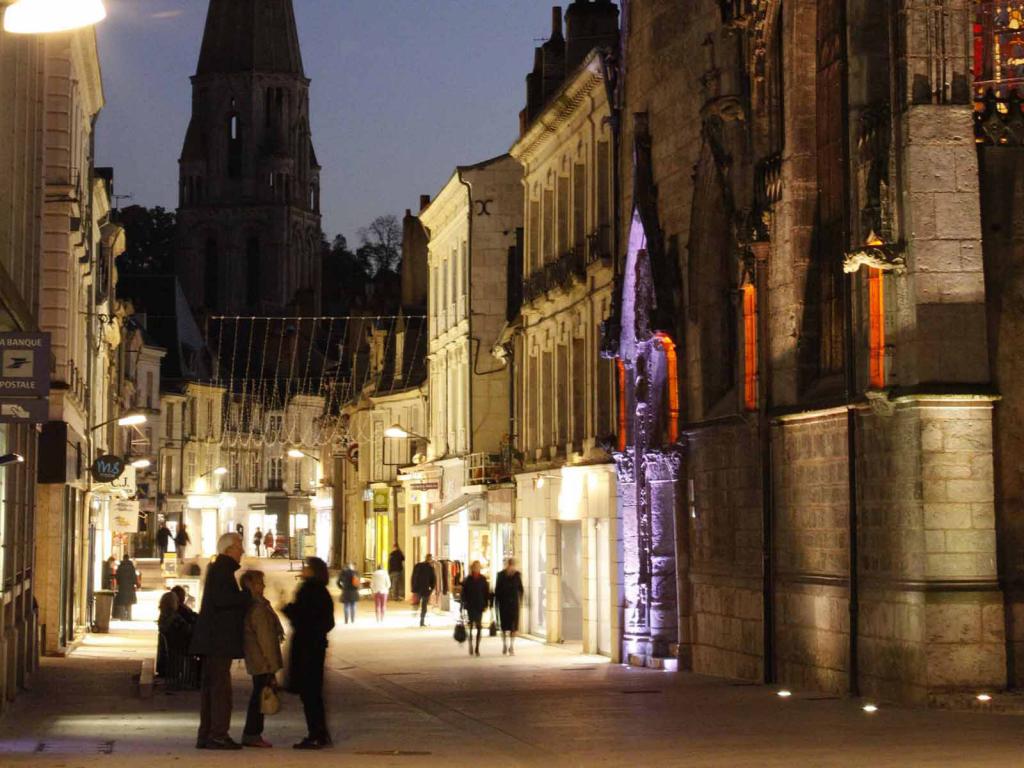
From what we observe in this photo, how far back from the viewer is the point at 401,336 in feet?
217

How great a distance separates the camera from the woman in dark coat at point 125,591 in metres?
47.5

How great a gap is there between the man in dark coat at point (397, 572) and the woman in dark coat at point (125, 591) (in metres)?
10.4

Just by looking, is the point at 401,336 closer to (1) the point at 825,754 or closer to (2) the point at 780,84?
(2) the point at 780,84

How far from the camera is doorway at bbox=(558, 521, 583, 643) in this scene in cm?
3697

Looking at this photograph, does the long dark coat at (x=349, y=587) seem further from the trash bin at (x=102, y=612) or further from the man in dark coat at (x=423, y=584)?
the trash bin at (x=102, y=612)

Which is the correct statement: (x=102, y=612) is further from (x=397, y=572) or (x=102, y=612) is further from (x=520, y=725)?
(x=520, y=725)

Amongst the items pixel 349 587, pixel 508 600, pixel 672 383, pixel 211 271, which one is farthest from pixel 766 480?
pixel 211 271

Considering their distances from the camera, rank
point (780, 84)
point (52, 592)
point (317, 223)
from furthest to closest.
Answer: point (317, 223) < point (52, 592) < point (780, 84)

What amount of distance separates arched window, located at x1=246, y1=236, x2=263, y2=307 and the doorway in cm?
11648

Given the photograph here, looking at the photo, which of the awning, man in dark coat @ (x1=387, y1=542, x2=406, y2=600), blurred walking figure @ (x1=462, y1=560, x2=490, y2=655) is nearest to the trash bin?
the awning

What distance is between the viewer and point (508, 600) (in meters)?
34.2

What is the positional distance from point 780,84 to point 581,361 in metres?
12.9

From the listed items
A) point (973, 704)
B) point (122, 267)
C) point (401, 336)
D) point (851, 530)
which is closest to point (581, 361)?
point (851, 530)

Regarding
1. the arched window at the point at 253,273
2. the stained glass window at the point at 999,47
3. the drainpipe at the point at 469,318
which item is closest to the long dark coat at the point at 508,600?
the drainpipe at the point at 469,318
